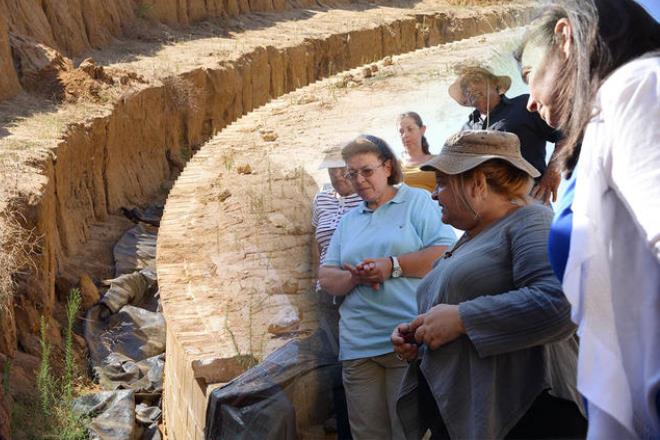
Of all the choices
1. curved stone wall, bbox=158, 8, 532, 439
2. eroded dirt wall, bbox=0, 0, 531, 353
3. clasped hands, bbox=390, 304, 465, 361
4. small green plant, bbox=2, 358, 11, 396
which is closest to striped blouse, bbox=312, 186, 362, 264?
curved stone wall, bbox=158, 8, 532, 439

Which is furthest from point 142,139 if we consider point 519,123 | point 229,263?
point 519,123

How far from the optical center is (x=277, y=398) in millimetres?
4098

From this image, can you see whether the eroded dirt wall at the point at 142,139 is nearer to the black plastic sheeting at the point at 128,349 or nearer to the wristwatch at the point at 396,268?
the black plastic sheeting at the point at 128,349

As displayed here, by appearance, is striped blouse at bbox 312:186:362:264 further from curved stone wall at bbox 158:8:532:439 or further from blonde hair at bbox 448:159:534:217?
blonde hair at bbox 448:159:534:217

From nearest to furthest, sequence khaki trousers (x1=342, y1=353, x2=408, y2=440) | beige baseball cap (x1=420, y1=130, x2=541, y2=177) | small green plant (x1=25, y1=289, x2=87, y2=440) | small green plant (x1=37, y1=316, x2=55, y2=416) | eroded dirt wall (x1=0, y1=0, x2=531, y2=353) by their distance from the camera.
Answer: beige baseball cap (x1=420, y1=130, x2=541, y2=177)
khaki trousers (x1=342, y1=353, x2=408, y2=440)
small green plant (x1=25, y1=289, x2=87, y2=440)
small green plant (x1=37, y1=316, x2=55, y2=416)
eroded dirt wall (x1=0, y1=0, x2=531, y2=353)

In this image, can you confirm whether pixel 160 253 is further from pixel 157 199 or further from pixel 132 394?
pixel 157 199

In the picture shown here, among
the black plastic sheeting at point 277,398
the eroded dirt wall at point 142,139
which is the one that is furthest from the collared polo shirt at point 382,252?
the eroded dirt wall at point 142,139

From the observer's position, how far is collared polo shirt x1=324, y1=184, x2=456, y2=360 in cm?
382

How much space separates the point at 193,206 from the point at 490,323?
470cm

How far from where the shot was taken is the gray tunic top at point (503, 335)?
2.66 metres

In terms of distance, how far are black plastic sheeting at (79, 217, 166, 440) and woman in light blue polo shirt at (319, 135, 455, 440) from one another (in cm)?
390

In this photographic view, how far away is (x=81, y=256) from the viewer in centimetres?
1125

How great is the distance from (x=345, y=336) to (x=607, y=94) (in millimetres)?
2189

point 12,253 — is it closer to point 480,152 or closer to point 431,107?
point 431,107
